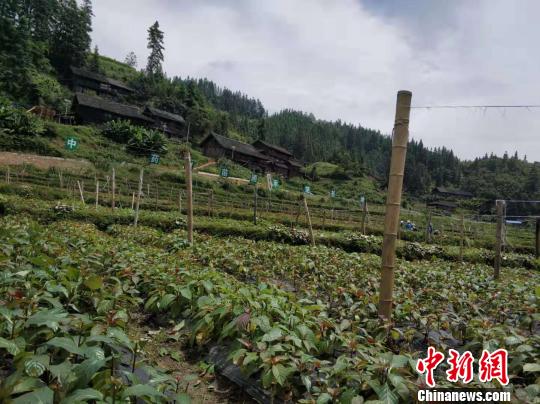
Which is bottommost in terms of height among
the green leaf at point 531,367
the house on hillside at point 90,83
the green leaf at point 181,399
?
the green leaf at point 181,399

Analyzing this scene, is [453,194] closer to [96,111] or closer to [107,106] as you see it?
[107,106]

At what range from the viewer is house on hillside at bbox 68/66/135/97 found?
63.7 m

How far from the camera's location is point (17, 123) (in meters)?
34.3

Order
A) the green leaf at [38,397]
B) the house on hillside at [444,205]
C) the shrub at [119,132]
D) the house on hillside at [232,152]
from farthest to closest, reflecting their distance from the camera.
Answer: the house on hillside at [444,205]
the house on hillside at [232,152]
the shrub at [119,132]
the green leaf at [38,397]

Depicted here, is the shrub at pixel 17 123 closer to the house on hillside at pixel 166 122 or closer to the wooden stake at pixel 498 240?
the house on hillside at pixel 166 122

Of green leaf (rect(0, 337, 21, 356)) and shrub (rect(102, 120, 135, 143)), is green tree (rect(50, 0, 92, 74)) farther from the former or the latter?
green leaf (rect(0, 337, 21, 356))

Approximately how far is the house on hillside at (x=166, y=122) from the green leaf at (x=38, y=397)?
58.4m

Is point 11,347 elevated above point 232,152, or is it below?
below

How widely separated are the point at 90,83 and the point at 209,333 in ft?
236

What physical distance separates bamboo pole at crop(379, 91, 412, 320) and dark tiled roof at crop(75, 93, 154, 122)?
52.5 meters

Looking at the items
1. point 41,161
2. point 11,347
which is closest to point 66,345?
point 11,347

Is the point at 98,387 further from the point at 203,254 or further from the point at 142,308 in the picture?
the point at 203,254

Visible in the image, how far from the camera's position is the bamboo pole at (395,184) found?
12.8 feet

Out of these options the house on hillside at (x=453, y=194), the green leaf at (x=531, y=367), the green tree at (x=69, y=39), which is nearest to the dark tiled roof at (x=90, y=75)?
the green tree at (x=69, y=39)
